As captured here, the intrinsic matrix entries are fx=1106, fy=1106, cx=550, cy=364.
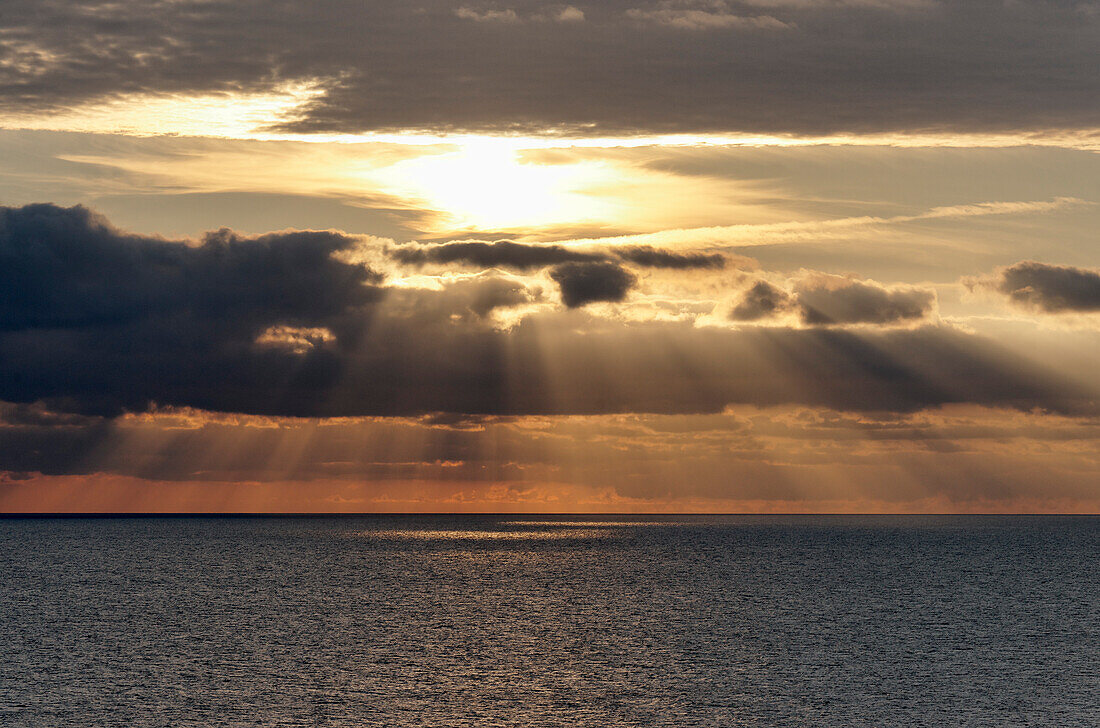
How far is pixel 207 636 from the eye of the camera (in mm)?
84000

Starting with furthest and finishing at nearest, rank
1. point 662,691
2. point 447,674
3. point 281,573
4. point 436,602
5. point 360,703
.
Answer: point 281,573 < point 436,602 < point 447,674 < point 662,691 < point 360,703

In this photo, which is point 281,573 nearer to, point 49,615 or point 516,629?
point 49,615

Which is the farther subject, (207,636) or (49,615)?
(49,615)

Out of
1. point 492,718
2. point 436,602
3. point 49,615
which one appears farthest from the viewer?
point 436,602

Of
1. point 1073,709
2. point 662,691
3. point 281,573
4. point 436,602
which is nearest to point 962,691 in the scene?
point 1073,709

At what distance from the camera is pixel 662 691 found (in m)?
61.1

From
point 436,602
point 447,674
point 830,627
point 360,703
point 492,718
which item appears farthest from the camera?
point 436,602

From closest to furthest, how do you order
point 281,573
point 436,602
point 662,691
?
point 662,691 < point 436,602 < point 281,573

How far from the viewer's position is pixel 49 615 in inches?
3952

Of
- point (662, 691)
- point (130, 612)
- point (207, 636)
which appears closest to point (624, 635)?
point (662, 691)

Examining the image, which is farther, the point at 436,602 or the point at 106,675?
the point at 436,602

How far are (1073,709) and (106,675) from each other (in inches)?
2121

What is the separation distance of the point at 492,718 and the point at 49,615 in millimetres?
64103

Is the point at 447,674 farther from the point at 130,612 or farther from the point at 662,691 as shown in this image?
the point at 130,612
